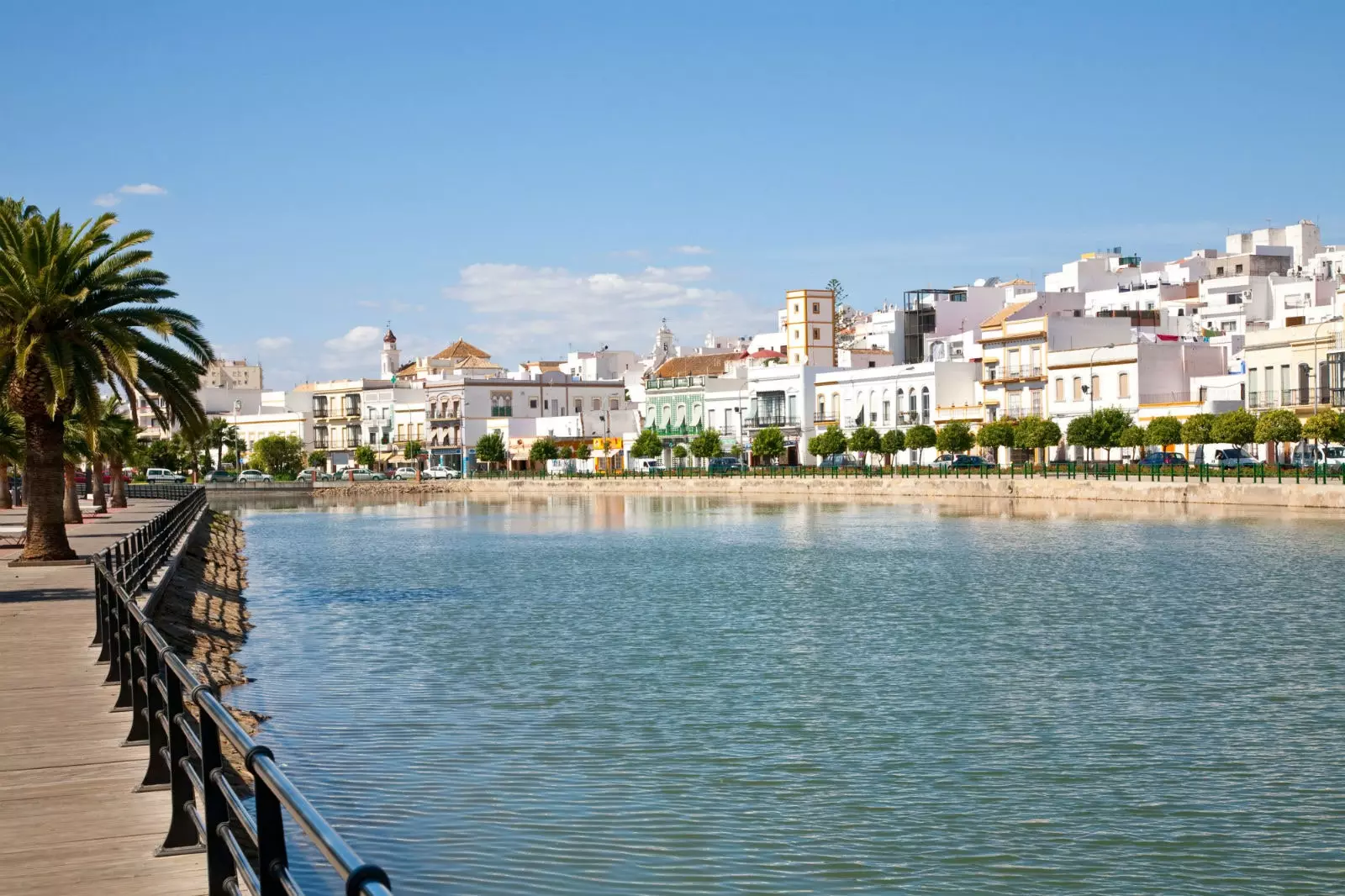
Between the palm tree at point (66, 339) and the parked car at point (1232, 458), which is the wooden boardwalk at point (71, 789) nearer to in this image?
the palm tree at point (66, 339)

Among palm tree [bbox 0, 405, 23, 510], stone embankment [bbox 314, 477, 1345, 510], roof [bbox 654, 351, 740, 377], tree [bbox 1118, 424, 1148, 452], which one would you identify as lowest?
stone embankment [bbox 314, 477, 1345, 510]

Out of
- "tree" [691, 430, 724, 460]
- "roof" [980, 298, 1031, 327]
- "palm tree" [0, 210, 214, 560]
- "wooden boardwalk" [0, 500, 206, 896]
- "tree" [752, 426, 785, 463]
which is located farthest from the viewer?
"tree" [691, 430, 724, 460]

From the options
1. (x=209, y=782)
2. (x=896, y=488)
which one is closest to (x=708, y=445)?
(x=896, y=488)

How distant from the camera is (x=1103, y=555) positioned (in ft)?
125

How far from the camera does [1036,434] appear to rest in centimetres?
7438

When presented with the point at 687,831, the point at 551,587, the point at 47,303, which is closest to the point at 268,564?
the point at 551,587

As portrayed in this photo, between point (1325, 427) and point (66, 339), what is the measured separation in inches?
1792

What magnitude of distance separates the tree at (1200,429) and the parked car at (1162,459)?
2.14 m

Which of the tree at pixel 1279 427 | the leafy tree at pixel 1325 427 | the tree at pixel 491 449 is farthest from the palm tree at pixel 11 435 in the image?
the tree at pixel 491 449

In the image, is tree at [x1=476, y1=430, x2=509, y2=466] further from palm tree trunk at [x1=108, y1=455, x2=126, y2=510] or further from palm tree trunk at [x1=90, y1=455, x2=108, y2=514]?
palm tree trunk at [x1=90, y1=455, x2=108, y2=514]

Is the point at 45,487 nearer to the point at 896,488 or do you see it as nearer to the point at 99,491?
the point at 99,491

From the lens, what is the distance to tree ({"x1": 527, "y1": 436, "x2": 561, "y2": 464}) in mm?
117000

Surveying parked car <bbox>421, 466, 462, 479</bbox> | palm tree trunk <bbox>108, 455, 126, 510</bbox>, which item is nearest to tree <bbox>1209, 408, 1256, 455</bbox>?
palm tree trunk <bbox>108, 455, 126, 510</bbox>

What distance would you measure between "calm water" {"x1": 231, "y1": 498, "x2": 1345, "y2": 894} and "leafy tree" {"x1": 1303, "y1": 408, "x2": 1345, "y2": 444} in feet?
80.6
